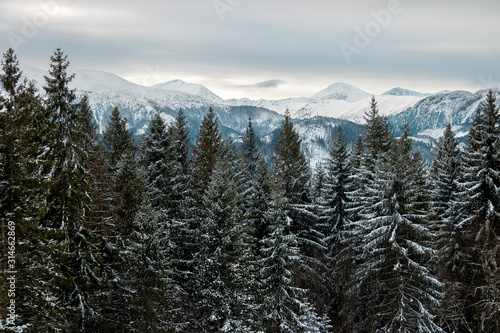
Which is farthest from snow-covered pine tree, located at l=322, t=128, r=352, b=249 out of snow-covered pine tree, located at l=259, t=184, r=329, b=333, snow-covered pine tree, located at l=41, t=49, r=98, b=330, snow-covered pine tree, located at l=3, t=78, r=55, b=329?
snow-covered pine tree, located at l=3, t=78, r=55, b=329

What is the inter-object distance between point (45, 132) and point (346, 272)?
73.4ft

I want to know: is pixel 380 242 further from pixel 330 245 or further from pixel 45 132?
pixel 45 132

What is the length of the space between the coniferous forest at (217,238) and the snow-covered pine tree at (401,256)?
11cm

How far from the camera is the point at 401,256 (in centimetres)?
2108

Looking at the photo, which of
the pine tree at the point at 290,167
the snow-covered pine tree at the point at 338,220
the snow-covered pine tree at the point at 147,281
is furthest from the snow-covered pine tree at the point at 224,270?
the snow-covered pine tree at the point at 338,220

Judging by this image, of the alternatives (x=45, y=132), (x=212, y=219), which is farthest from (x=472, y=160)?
(x=45, y=132)

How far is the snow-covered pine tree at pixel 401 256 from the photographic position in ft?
67.5

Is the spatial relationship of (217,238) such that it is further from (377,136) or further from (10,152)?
(377,136)

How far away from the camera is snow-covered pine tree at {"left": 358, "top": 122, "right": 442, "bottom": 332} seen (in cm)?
2056

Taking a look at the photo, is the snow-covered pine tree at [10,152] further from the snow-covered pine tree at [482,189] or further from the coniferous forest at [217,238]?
the snow-covered pine tree at [482,189]

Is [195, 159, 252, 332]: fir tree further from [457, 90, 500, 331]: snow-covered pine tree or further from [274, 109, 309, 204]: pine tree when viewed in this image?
[457, 90, 500, 331]: snow-covered pine tree

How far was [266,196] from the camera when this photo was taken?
26562 millimetres

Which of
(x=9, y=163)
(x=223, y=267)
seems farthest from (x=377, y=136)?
(x=9, y=163)

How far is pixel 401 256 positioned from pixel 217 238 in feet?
36.1
